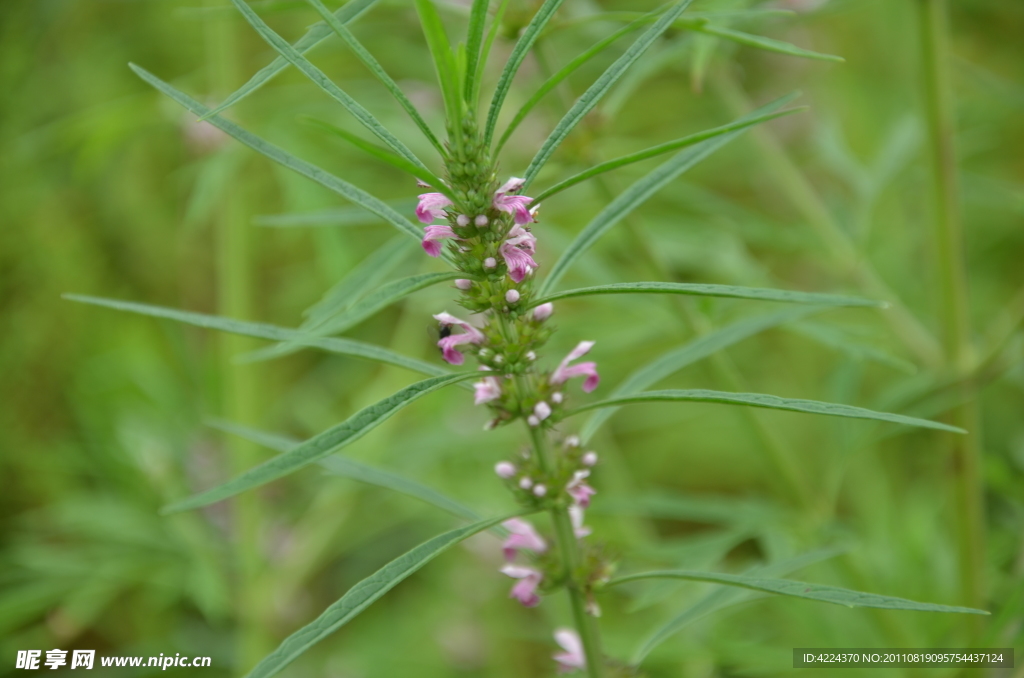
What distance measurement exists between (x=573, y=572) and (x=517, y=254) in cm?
24

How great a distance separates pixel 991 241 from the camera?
209 cm

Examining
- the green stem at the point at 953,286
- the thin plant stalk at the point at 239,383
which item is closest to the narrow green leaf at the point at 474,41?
the green stem at the point at 953,286

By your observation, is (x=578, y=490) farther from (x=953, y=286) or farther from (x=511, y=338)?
(x=953, y=286)

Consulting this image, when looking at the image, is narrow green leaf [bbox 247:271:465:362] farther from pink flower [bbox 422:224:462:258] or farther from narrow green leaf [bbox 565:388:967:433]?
narrow green leaf [bbox 565:388:967:433]

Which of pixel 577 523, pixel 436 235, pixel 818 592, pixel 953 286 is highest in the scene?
pixel 953 286

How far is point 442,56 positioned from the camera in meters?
0.44

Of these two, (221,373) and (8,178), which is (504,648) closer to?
(221,373)

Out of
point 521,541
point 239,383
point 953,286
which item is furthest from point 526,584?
point 239,383

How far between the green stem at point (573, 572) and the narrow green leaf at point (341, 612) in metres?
0.11

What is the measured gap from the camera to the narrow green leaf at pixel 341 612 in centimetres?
45

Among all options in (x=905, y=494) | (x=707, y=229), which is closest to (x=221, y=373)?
(x=707, y=229)

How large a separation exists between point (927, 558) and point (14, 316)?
1966 mm

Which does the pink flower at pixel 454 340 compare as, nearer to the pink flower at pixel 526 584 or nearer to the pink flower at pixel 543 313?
the pink flower at pixel 543 313

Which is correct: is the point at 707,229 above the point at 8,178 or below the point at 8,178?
below
